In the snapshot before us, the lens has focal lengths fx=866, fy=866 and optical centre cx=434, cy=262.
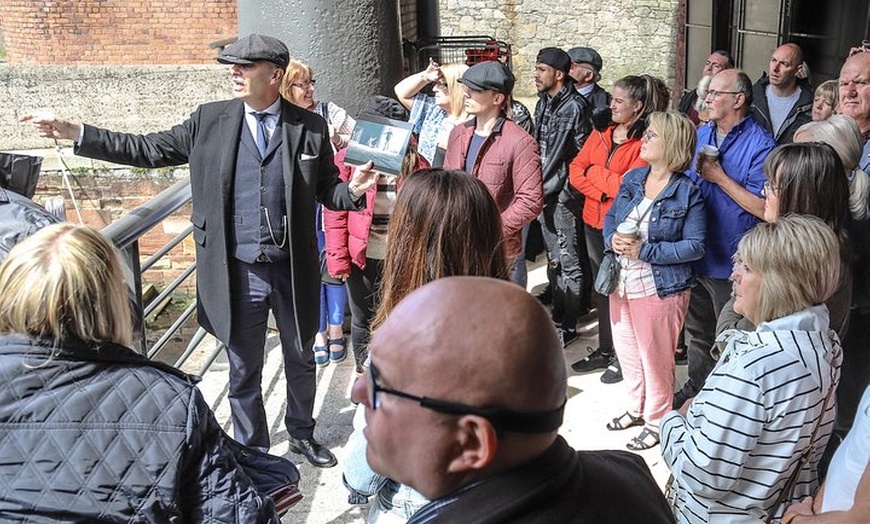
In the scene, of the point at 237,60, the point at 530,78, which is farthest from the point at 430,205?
the point at 530,78

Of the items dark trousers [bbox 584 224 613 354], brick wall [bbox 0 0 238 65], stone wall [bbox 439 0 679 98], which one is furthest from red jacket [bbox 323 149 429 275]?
stone wall [bbox 439 0 679 98]

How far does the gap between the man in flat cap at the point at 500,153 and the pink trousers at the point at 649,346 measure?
2.06ft

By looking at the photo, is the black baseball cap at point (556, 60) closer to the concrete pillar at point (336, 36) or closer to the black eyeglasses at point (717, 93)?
the concrete pillar at point (336, 36)

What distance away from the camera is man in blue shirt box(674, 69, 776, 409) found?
13.5 feet

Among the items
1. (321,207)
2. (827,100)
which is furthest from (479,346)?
(827,100)

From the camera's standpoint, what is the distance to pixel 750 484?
243 centimetres

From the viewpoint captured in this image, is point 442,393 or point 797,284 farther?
point 797,284

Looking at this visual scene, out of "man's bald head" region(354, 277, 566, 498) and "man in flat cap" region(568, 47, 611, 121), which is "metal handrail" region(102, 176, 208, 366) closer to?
"man's bald head" region(354, 277, 566, 498)

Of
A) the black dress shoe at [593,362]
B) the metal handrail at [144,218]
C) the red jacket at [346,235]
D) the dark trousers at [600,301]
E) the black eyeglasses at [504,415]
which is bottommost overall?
the black dress shoe at [593,362]

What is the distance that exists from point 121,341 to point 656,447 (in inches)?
116

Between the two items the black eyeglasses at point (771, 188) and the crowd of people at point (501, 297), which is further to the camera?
the black eyeglasses at point (771, 188)

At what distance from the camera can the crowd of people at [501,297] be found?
4.03ft

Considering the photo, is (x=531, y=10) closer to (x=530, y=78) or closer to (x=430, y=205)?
(x=530, y=78)

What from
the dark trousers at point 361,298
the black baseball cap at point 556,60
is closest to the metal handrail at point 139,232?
the dark trousers at point 361,298
